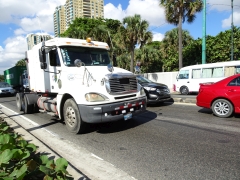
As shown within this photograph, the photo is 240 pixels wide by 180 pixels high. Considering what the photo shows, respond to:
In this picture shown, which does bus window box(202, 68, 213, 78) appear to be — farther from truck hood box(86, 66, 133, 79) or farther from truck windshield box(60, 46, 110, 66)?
truck hood box(86, 66, 133, 79)

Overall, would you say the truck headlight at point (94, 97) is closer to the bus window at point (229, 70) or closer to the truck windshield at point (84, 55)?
the truck windshield at point (84, 55)

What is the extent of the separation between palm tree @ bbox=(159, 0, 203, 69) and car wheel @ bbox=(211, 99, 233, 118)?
13614 mm

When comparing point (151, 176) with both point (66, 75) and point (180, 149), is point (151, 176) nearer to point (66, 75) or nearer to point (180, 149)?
point (180, 149)

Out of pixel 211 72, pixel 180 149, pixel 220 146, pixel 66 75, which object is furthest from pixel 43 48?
pixel 211 72

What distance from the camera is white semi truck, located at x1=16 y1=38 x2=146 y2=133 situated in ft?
16.8

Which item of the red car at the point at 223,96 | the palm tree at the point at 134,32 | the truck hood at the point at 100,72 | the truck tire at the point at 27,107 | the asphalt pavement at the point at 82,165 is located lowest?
the asphalt pavement at the point at 82,165

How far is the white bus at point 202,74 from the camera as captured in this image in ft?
47.2

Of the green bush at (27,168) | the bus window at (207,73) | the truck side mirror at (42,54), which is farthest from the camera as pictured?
the bus window at (207,73)

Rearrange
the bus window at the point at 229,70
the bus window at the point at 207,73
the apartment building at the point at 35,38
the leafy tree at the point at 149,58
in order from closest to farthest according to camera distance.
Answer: the apartment building at the point at 35,38 < the bus window at the point at 229,70 < the bus window at the point at 207,73 < the leafy tree at the point at 149,58

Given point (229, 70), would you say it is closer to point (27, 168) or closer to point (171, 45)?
point (27, 168)

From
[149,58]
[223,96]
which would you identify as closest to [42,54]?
[223,96]

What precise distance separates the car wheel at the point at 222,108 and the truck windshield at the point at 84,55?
3.96 metres

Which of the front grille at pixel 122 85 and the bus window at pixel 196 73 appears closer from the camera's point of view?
the front grille at pixel 122 85

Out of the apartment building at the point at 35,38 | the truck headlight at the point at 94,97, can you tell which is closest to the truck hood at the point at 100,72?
the truck headlight at the point at 94,97
